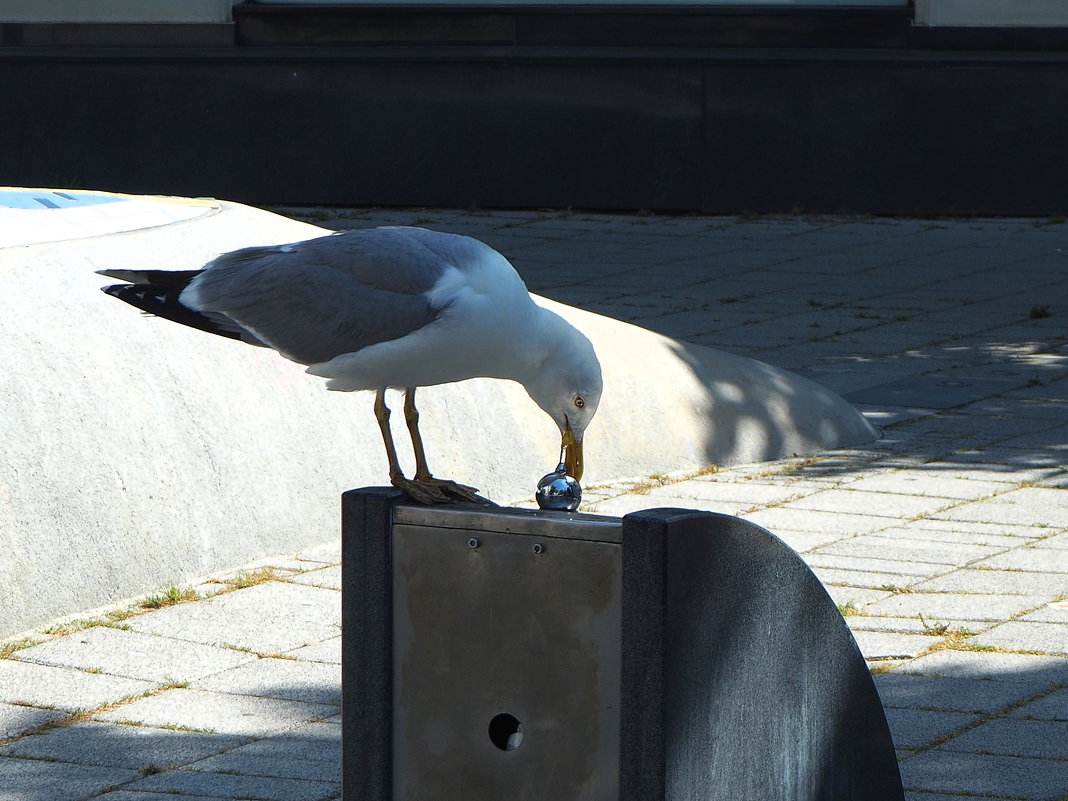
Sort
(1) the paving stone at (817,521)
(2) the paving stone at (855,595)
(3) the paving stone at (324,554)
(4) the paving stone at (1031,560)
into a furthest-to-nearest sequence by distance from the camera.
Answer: (1) the paving stone at (817,521)
(3) the paving stone at (324,554)
(4) the paving stone at (1031,560)
(2) the paving stone at (855,595)

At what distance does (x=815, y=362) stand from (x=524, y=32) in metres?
6.28

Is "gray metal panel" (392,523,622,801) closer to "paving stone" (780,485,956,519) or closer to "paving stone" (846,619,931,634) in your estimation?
"paving stone" (846,619,931,634)

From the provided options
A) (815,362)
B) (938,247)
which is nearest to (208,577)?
→ (815,362)

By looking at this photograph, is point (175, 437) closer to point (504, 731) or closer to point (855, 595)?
point (855, 595)

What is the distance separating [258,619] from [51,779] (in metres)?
1.33

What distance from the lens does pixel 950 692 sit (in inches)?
185

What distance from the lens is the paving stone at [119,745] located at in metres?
4.18

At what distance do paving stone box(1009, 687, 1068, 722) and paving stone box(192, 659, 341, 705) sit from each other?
5.94ft

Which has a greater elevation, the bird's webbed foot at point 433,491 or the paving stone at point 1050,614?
the bird's webbed foot at point 433,491

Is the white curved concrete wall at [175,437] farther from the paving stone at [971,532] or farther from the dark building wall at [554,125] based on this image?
the dark building wall at [554,125]

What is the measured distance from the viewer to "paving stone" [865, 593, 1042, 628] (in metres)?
5.35

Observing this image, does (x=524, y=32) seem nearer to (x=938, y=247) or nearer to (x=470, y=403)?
(x=938, y=247)

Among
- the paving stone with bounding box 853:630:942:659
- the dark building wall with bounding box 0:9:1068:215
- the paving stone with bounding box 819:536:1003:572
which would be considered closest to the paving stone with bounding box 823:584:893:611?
the paving stone with bounding box 853:630:942:659

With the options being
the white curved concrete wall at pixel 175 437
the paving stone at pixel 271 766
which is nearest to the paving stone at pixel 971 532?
the white curved concrete wall at pixel 175 437
